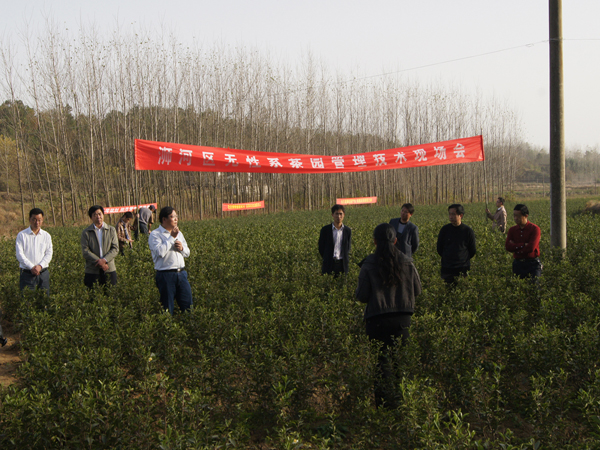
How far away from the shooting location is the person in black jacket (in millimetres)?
6398

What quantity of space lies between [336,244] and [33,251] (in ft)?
14.2

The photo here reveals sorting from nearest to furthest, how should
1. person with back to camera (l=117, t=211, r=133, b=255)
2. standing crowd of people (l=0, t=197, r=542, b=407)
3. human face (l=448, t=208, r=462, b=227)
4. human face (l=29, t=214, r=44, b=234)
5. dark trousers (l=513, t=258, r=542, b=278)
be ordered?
1. standing crowd of people (l=0, t=197, r=542, b=407)
2. human face (l=29, t=214, r=44, b=234)
3. human face (l=448, t=208, r=462, b=227)
4. dark trousers (l=513, t=258, r=542, b=278)
5. person with back to camera (l=117, t=211, r=133, b=255)

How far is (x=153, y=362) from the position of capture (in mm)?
4391

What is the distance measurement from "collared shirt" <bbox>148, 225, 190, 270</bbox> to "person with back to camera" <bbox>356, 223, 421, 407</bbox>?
2.73 m

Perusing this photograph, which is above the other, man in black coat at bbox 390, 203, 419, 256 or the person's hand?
man in black coat at bbox 390, 203, 419, 256

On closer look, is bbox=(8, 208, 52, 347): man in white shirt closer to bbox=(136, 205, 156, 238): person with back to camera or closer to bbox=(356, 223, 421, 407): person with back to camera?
bbox=(356, 223, 421, 407): person with back to camera

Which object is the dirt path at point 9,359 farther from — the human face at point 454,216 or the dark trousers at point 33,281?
the human face at point 454,216

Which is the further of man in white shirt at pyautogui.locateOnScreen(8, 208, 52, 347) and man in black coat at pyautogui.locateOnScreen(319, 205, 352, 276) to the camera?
man in black coat at pyautogui.locateOnScreen(319, 205, 352, 276)

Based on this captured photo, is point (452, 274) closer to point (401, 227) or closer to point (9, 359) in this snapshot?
point (401, 227)

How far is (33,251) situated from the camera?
249 inches

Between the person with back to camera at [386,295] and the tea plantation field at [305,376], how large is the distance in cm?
13

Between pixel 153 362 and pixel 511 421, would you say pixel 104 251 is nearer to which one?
pixel 153 362

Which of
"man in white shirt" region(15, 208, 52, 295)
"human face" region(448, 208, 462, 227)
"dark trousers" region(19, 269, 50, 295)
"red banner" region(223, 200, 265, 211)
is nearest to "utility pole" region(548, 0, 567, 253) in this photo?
"human face" region(448, 208, 462, 227)

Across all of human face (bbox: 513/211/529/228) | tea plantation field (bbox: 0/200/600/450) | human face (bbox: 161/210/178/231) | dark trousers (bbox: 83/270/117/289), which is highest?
human face (bbox: 161/210/178/231)
